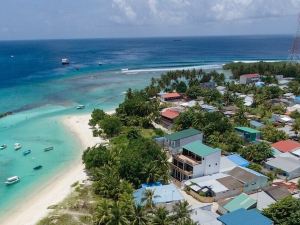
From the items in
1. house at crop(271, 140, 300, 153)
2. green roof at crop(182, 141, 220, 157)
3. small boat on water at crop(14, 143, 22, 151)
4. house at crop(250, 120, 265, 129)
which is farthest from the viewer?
house at crop(250, 120, 265, 129)

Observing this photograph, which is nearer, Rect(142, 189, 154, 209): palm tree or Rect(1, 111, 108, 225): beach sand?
Rect(142, 189, 154, 209): palm tree

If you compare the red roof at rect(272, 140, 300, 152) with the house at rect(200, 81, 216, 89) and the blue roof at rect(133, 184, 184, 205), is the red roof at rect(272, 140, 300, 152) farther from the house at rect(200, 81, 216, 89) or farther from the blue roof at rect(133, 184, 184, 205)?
the house at rect(200, 81, 216, 89)

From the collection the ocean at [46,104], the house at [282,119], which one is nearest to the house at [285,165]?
the house at [282,119]

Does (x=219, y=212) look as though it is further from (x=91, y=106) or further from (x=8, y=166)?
(x=91, y=106)

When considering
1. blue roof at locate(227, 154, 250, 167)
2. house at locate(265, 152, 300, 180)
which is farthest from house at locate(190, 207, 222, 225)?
house at locate(265, 152, 300, 180)

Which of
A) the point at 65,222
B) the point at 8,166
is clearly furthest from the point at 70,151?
the point at 65,222

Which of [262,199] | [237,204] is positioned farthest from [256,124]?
[237,204]

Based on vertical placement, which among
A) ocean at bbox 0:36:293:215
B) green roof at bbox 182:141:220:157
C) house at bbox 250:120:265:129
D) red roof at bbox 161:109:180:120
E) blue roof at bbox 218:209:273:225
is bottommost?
ocean at bbox 0:36:293:215

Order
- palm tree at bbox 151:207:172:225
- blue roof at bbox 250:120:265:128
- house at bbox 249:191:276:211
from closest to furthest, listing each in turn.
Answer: palm tree at bbox 151:207:172:225 < house at bbox 249:191:276:211 < blue roof at bbox 250:120:265:128
